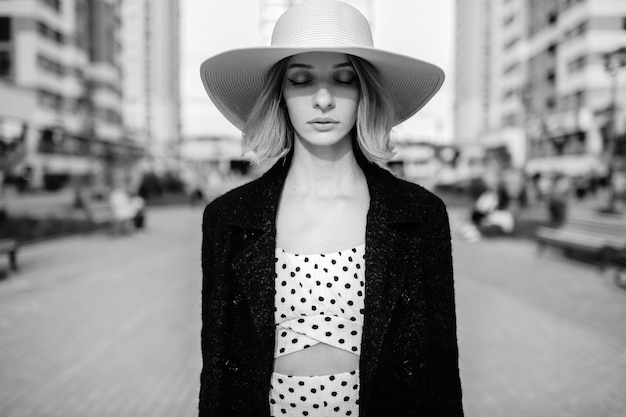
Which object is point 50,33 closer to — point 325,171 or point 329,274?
point 325,171

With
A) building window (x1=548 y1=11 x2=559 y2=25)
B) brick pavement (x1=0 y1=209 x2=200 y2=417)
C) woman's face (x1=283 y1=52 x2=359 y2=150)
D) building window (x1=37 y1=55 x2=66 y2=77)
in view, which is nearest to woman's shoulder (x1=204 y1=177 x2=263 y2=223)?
woman's face (x1=283 y1=52 x2=359 y2=150)

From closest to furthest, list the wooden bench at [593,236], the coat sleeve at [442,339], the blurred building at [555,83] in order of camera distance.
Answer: the coat sleeve at [442,339], the wooden bench at [593,236], the blurred building at [555,83]

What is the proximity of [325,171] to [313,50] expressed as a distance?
1.30ft

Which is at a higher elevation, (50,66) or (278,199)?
(50,66)

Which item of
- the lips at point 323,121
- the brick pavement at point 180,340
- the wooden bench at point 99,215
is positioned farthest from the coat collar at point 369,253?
the wooden bench at point 99,215

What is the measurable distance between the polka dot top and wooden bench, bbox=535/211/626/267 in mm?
7023

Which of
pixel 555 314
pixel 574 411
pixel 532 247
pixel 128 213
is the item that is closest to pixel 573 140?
pixel 532 247

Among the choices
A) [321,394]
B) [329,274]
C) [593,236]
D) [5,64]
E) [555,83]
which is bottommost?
[593,236]

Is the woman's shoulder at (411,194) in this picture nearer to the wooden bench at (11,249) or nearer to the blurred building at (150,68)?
the wooden bench at (11,249)

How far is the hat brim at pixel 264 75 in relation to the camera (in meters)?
1.67

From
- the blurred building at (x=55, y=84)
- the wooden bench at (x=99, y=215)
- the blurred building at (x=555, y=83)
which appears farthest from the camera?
the blurred building at (x=55, y=84)

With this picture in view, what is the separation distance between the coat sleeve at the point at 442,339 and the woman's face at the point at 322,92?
0.44m

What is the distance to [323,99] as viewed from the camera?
5.49 ft

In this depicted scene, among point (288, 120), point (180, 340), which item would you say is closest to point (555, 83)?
point (180, 340)
